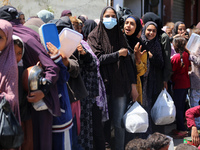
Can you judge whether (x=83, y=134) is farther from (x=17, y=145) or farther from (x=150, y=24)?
(x=150, y=24)

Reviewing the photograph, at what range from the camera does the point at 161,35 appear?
187 inches

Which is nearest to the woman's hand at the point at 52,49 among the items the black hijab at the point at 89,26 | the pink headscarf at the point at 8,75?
the pink headscarf at the point at 8,75

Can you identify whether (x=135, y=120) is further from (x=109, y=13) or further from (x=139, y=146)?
(x=109, y=13)

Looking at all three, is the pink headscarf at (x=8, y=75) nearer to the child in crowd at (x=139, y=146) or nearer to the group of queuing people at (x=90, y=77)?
the group of queuing people at (x=90, y=77)

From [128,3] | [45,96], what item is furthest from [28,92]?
[128,3]

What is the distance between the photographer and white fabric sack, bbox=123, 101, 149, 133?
142 inches

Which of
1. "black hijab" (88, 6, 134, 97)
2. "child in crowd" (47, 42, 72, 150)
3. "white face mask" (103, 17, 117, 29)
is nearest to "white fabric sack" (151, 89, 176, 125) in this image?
"black hijab" (88, 6, 134, 97)

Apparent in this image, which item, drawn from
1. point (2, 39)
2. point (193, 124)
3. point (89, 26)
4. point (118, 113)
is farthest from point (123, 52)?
point (2, 39)

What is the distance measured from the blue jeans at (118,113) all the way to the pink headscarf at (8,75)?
168 cm

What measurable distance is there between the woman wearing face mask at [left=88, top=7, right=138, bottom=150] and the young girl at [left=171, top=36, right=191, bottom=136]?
4.69ft

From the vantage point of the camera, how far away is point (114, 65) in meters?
3.73

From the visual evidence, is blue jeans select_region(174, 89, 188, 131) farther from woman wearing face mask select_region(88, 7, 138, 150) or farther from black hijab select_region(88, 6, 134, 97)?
black hijab select_region(88, 6, 134, 97)

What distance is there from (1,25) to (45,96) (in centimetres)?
68

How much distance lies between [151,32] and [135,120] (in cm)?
155
